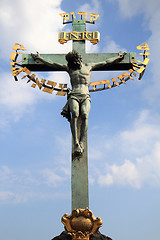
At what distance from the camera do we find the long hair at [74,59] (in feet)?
20.7

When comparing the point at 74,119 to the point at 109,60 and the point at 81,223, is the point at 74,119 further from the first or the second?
the point at 81,223

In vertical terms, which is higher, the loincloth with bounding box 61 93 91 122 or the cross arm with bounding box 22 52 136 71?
the cross arm with bounding box 22 52 136 71

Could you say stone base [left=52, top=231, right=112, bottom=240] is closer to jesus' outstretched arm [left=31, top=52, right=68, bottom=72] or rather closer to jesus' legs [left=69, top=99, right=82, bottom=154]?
jesus' legs [left=69, top=99, right=82, bottom=154]

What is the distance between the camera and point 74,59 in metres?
6.32

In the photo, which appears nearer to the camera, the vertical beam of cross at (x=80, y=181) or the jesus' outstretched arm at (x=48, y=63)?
the vertical beam of cross at (x=80, y=181)

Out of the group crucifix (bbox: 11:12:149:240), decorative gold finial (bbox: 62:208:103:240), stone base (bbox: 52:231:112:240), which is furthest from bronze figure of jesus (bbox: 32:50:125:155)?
stone base (bbox: 52:231:112:240)

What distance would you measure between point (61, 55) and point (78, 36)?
1.88 ft

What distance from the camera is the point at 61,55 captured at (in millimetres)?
6953

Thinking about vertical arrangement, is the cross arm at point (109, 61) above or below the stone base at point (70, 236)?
above

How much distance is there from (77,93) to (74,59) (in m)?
0.72

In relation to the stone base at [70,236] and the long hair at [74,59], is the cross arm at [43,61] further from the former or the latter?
the stone base at [70,236]

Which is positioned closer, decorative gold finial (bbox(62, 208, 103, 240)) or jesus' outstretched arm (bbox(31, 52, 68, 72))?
decorative gold finial (bbox(62, 208, 103, 240))

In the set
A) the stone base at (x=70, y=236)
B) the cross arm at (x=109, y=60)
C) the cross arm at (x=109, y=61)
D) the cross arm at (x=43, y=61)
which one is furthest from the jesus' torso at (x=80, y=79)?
the stone base at (x=70, y=236)

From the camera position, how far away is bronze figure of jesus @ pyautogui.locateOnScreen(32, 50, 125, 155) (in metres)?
5.99
